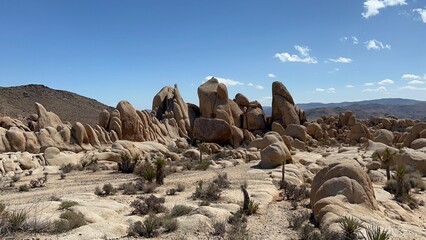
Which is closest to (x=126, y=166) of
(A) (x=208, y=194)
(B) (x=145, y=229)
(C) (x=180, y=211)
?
(A) (x=208, y=194)

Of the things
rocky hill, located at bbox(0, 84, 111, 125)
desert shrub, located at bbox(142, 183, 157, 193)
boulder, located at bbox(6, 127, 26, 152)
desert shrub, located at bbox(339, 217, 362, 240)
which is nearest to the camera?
desert shrub, located at bbox(339, 217, 362, 240)

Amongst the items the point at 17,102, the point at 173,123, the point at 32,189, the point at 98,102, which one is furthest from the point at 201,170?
the point at 98,102

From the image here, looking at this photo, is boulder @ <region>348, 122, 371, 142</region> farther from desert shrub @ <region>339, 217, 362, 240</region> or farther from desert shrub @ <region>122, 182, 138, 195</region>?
desert shrub @ <region>339, 217, 362, 240</region>

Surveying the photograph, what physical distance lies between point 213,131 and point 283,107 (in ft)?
40.3

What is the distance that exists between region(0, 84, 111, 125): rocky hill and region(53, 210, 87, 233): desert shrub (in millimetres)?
62835

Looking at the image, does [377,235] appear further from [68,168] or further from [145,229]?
[68,168]

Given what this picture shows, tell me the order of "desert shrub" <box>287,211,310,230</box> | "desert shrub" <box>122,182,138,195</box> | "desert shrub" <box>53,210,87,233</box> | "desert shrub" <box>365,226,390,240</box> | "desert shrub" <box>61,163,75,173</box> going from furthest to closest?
"desert shrub" <box>61,163,75,173</box>
"desert shrub" <box>122,182,138,195</box>
"desert shrub" <box>287,211,310,230</box>
"desert shrub" <box>53,210,87,233</box>
"desert shrub" <box>365,226,390,240</box>

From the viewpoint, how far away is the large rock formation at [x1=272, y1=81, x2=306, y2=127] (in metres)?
50.7

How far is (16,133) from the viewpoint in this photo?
2772 centimetres

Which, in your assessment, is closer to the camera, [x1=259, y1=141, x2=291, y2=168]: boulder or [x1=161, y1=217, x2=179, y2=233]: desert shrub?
[x1=161, y1=217, x2=179, y2=233]: desert shrub

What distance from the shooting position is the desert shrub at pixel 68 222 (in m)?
10.3

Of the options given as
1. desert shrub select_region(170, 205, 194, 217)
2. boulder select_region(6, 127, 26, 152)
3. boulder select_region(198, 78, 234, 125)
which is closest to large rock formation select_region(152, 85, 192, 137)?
boulder select_region(198, 78, 234, 125)

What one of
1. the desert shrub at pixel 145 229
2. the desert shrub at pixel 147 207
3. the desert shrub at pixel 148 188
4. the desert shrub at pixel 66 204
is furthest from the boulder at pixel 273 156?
the desert shrub at pixel 145 229

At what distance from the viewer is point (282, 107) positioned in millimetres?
51125
